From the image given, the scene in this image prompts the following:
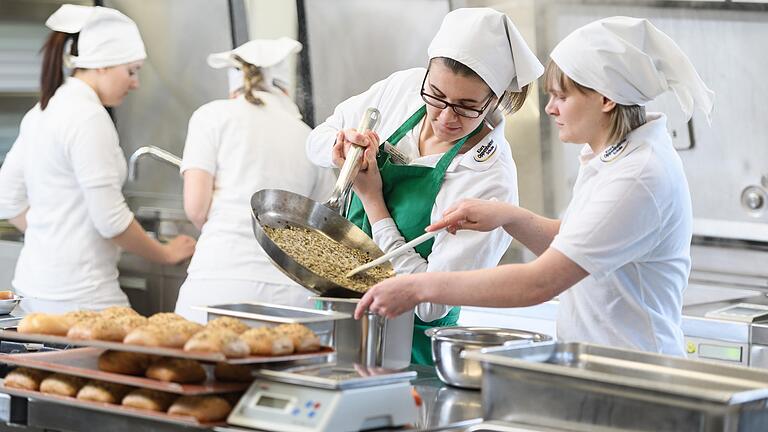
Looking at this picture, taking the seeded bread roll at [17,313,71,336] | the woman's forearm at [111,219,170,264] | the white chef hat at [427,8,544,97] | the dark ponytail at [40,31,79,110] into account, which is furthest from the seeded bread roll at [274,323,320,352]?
the dark ponytail at [40,31,79,110]

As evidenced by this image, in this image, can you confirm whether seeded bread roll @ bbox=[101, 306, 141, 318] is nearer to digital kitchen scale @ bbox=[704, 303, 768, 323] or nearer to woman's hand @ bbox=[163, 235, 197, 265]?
digital kitchen scale @ bbox=[704, 303, 768, 323]

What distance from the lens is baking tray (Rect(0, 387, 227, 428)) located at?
6.85 ft

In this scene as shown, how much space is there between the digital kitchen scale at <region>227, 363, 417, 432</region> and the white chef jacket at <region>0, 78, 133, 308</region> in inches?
102

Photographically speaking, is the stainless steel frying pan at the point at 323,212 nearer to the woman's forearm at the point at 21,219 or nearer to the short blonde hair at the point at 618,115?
the short blonde hair at the point at 618,115

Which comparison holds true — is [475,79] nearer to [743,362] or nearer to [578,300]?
[578,300]

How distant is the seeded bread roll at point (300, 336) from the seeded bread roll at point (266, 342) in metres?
0.02

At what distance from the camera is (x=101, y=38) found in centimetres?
461

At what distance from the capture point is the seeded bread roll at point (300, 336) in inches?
87.8

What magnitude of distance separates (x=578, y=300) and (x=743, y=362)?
3.91ft

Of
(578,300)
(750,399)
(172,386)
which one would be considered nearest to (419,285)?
(578,300)

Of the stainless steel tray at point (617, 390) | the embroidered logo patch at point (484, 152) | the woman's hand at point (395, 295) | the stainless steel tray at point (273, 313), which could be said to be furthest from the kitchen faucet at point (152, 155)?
the stainless steel tray at point (617, 390)

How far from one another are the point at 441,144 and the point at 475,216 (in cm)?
40

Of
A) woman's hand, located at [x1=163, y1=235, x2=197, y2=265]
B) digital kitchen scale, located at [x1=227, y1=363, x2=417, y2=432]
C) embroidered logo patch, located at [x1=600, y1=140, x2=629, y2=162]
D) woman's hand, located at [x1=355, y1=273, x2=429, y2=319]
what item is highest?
embroidered logo patch, located at [x1=600, y1=140, x2=629, y2=162]

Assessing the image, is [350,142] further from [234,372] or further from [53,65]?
[53,65]
